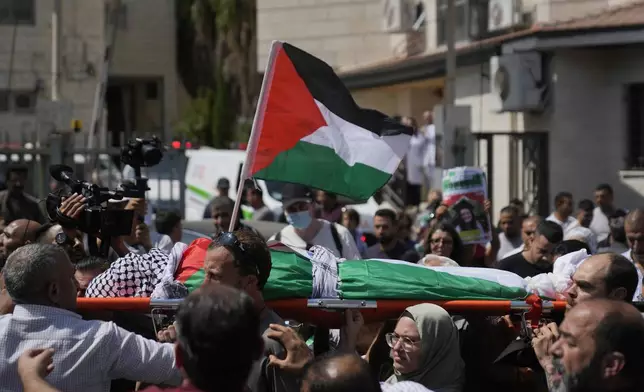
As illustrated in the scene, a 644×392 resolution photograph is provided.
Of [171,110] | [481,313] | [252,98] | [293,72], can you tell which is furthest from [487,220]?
[171,110]

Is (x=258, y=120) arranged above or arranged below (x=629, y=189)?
above

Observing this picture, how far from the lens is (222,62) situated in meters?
43.3

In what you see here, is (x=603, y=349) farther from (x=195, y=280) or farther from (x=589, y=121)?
(x=589, y=121)

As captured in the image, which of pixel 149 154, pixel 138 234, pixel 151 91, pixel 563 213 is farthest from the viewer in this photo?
pixel 151 91

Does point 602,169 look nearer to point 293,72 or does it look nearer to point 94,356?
point 293,72

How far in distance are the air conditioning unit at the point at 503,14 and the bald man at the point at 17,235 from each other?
14.3 m

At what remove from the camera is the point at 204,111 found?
4347cm

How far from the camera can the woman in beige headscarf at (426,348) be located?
6.05 m

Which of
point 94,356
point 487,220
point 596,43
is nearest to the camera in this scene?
point 94,356

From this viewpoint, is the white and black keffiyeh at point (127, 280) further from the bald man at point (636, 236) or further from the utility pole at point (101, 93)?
the utility pole at point (101, 93)

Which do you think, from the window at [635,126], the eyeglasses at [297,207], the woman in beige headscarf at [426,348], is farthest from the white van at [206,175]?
the woman in beige headscarf at [426,348]

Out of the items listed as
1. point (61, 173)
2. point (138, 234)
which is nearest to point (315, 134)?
point (61, 173)

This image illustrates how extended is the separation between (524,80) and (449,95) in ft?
5.70

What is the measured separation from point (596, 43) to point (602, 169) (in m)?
2.10
